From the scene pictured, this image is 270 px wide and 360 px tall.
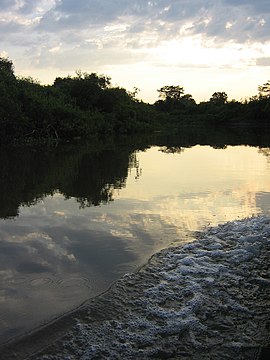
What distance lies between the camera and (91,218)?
25.1ft

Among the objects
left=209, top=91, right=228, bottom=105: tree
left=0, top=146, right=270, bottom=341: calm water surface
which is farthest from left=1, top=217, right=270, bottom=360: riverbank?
left=209, top=91, right=228, bottom=105: tree

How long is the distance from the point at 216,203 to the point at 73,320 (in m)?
5.87

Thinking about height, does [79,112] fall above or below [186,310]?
above

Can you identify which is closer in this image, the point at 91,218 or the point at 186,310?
the point at 186,310

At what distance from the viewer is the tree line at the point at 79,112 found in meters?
25.2

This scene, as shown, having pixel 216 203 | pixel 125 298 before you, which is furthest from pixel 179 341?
pixel 216 203

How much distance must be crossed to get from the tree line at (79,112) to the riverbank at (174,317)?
20.4m

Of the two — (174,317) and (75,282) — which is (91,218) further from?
(174,317)

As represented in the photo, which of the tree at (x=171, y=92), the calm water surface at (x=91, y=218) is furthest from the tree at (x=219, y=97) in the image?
the calm water surface at (x=91, y=218)

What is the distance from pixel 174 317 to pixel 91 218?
394cm

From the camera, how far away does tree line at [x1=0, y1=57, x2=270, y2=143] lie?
82.7 feet

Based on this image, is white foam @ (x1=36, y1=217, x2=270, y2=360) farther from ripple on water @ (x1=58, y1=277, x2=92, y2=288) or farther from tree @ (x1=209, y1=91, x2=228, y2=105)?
tree @ (x1=209, y1=91, x2=228, y2=105)

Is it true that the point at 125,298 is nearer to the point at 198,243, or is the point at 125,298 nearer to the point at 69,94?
the point at 198,243

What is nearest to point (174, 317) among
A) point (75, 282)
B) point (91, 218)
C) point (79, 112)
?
point (75, 282)
